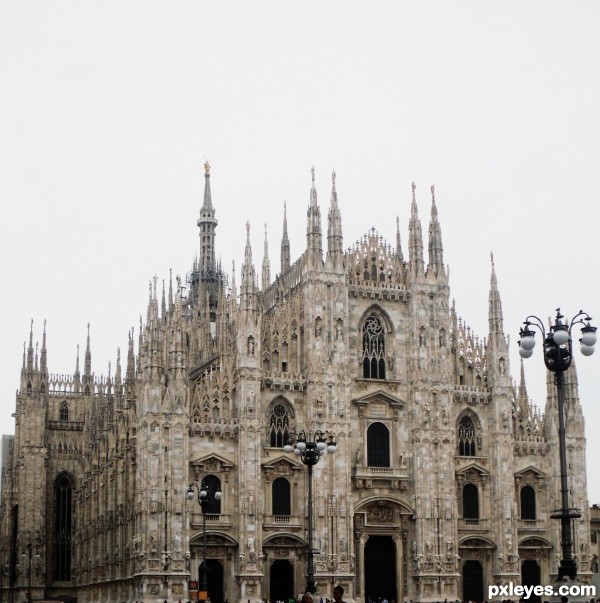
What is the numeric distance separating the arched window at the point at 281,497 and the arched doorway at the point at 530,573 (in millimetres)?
14481

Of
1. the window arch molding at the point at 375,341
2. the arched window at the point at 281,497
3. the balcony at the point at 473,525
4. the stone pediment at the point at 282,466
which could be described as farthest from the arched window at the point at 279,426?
the balcony at the point at 473,525

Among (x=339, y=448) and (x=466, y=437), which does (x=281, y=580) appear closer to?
(x=339, y=448)

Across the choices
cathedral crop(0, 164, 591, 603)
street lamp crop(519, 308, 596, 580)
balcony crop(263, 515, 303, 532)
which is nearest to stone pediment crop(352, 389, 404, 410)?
cathedral crop(0, 164, 591, 603)

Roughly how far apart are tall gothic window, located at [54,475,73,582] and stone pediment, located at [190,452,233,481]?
35.7m

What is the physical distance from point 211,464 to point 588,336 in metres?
32.6

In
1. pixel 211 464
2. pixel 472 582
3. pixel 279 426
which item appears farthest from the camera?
pixel 472 582

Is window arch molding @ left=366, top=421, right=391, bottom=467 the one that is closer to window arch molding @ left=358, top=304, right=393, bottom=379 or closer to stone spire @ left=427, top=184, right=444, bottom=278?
window arch molding @ left=358, top=304, right=393, bottom=379

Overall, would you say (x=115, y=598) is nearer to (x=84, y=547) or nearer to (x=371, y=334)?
(x=84, y=547)

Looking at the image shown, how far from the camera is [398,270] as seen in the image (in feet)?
213

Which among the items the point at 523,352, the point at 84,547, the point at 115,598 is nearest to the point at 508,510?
the point at 115,598

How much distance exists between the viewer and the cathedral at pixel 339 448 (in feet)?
189

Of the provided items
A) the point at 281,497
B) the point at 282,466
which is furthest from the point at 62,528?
the point at 282,466

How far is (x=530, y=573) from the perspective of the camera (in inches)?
2542

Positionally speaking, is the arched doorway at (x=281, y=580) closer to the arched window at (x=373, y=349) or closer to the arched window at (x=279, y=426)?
the arched window at (x=279, y=426)
